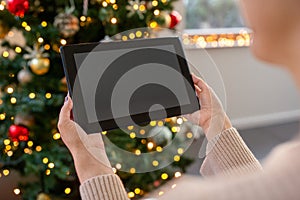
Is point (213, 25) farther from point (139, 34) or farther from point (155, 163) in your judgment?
point (155, 163)

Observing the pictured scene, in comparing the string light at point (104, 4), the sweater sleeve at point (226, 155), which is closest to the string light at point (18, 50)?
the string light at point (104, 4)

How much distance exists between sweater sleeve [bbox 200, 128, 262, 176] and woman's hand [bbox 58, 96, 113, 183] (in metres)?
0.25

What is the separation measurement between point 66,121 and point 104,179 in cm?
21

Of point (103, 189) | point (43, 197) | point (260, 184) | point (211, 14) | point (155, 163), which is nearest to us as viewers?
point (260, 184)

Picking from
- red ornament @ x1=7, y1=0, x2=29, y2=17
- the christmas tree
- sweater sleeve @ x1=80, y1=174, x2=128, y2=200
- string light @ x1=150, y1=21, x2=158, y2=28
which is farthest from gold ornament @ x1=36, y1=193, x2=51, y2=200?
sweater sleeve @ x1=80, y1=174, x2=128, y2=200

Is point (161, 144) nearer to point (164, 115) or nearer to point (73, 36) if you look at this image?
point (73, 36)

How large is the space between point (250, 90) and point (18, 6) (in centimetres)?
233

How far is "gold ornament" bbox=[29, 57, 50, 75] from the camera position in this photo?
1.63 meters

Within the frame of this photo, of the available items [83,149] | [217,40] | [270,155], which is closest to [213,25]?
[217,40]

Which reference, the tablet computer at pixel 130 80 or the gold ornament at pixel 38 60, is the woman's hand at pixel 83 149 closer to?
the tablet computer at pixel 130 80

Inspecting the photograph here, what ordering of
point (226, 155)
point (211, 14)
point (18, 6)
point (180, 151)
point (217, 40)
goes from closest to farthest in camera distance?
point (226, 155) < point (18, 6) < point (180, 151) < point (217, 40) < point (211, 14)

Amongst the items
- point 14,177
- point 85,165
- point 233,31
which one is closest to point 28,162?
point 14,177

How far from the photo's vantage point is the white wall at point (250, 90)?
3271 mm

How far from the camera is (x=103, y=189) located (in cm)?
75
